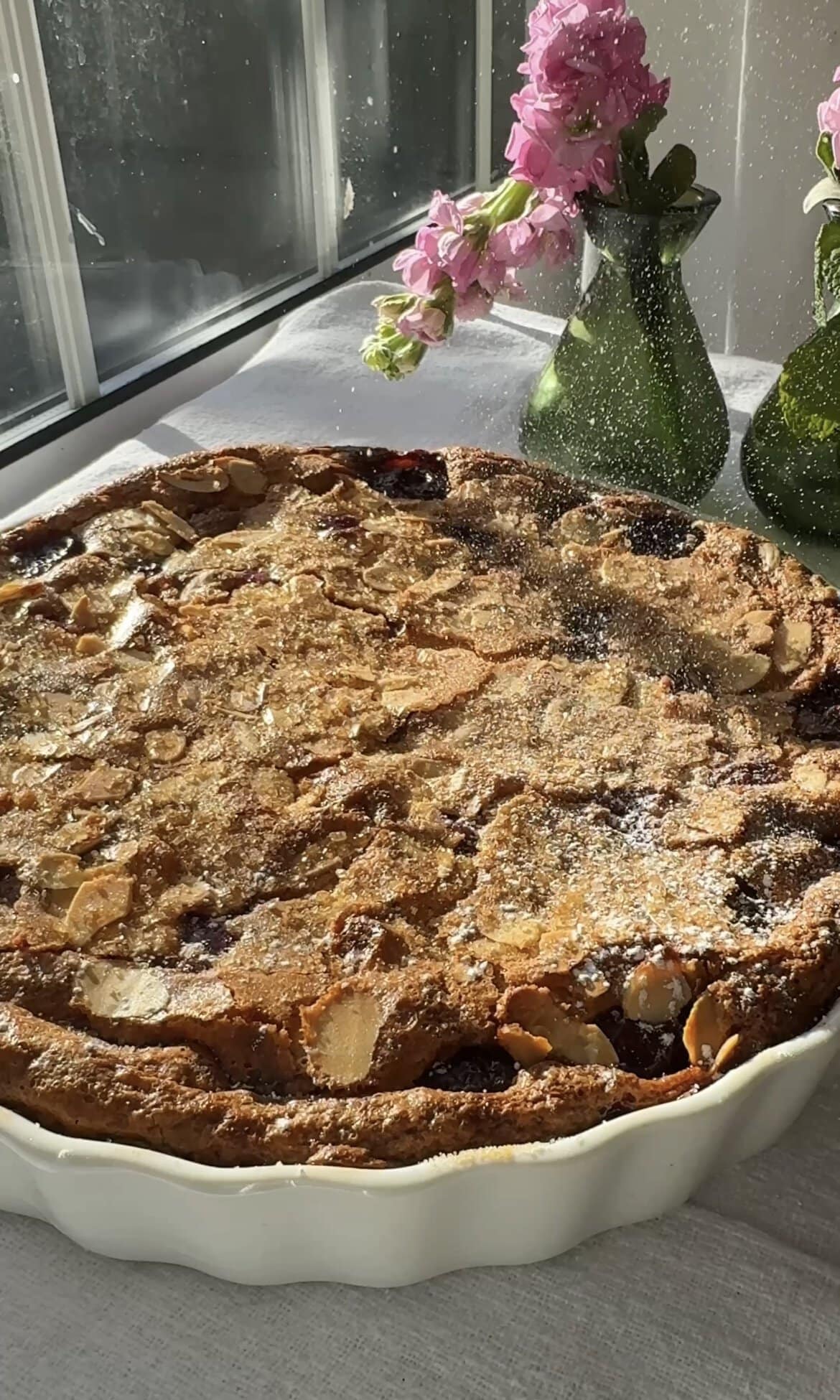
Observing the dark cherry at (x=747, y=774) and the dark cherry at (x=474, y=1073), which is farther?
the dark cherry at (x=747, y=774)

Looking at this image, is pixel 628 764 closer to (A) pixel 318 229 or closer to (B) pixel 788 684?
(B) pixel 788 684

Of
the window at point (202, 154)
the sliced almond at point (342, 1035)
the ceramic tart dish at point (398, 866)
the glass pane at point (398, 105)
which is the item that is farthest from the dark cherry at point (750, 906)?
the glass pane at point (398, 105)

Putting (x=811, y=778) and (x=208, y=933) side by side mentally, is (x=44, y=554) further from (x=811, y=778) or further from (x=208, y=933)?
(x=811, y=778)

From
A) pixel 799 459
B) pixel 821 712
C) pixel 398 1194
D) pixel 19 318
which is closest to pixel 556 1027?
pixel 398 1194

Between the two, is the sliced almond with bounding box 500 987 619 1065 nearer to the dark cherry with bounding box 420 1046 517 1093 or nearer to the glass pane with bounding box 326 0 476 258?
the dark cherry with bounding box 420 1046 517 1093

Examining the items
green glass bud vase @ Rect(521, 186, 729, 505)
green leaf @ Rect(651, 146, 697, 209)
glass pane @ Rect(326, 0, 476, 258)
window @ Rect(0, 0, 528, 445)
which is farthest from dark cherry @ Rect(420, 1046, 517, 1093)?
glass pane @ Rect(326, 0, 476, 258)

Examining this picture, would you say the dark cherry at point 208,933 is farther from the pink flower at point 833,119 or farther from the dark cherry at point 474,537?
Result: the pink flower at point 833,119
